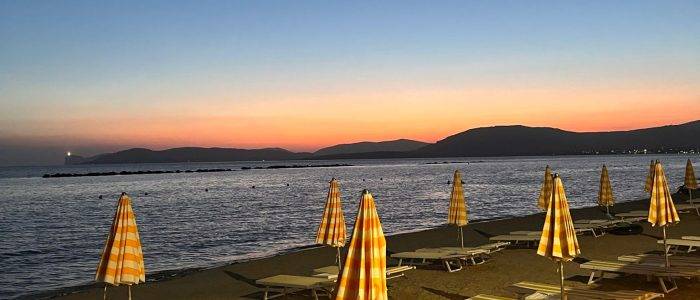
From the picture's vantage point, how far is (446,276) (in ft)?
49.4

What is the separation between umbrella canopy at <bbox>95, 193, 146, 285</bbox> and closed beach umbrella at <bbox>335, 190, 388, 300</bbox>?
4605mm

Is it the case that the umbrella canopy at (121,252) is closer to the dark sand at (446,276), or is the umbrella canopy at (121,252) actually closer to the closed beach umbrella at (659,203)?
the dark sand at (446,276)

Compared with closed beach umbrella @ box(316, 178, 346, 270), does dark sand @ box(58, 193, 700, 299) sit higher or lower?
lower

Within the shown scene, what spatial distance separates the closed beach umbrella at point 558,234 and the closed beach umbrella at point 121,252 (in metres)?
6.40

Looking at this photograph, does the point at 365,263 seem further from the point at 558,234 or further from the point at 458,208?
the point at 458,208

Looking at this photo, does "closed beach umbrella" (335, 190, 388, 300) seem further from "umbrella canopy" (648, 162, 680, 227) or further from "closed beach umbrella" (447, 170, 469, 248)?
"closed beach umbrella" (447, 170, 469, 248)

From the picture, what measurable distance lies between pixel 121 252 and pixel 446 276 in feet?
27.2

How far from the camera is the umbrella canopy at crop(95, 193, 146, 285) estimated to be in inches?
376

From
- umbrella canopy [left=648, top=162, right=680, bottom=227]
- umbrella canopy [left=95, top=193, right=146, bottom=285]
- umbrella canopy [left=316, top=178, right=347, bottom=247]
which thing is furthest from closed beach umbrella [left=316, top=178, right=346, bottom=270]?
umbrella canopy [left=648, top=162, right=680, bottom=227]

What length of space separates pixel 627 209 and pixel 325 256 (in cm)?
2164

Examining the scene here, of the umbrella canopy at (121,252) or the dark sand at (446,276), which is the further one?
the dark sand at (446,276)

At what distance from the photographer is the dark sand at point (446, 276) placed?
13133mm

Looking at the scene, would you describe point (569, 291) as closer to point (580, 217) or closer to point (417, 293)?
point (417, 293)

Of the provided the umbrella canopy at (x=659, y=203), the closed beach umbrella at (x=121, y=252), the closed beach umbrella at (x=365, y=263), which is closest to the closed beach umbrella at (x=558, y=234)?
the closed beach umbrella at (x=365, y=263)
